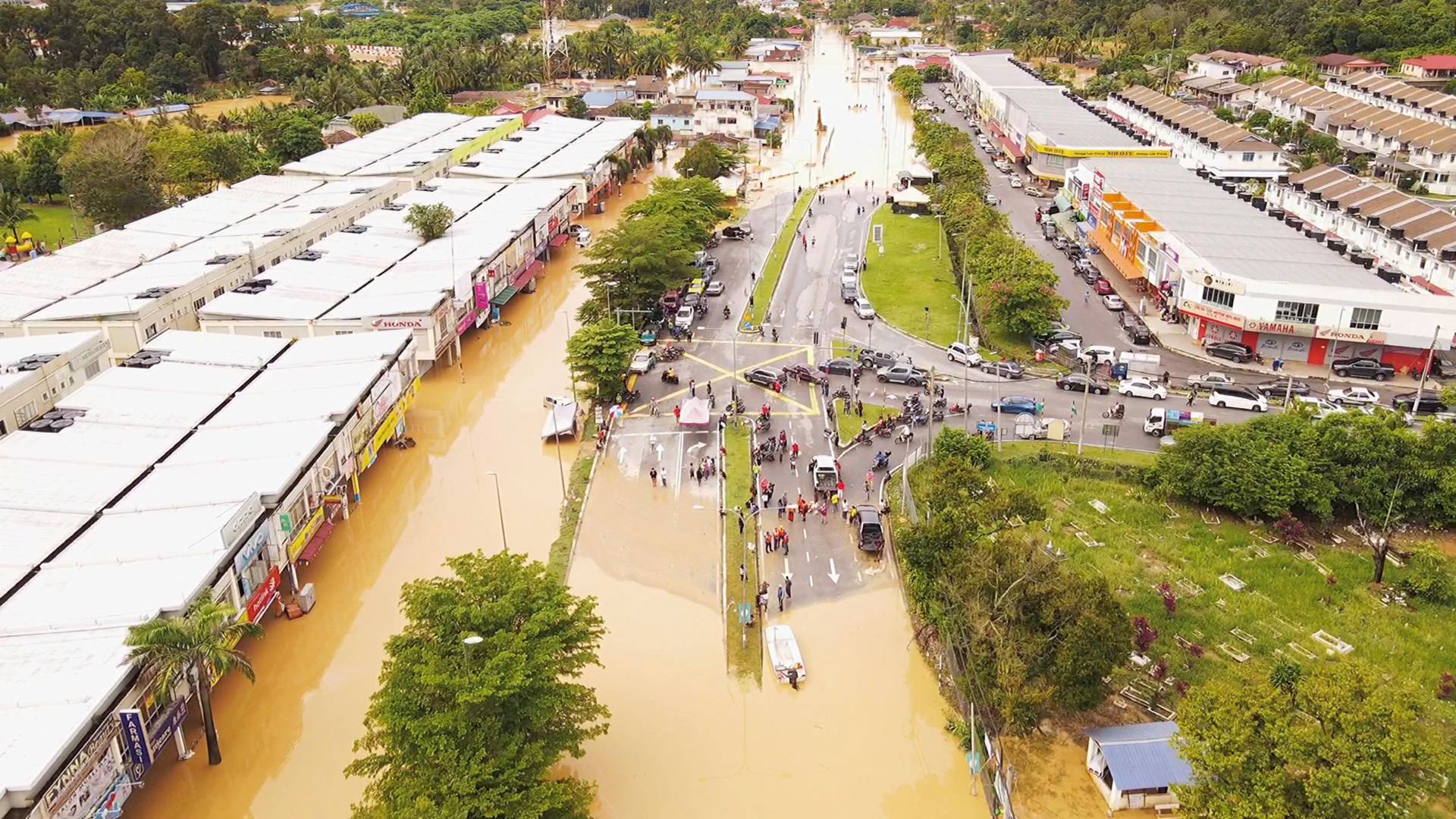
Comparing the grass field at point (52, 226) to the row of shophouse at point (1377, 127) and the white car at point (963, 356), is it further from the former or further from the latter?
the row of shophouse at point (1377, 127)

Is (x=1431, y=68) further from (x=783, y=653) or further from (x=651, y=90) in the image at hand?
(x=783, y=653)

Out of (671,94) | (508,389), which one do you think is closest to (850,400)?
(508,389)

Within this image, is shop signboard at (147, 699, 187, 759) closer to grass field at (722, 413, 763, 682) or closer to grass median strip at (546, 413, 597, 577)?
grass median strip at (546, 413, 597, 577)

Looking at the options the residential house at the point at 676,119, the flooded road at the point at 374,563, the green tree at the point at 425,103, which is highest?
the green tree at the point at 425,103

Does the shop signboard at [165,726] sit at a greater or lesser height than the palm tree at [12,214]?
lesser

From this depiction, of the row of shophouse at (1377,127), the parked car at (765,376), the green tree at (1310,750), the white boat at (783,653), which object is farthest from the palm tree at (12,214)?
the row of shophouse at (1377,127)

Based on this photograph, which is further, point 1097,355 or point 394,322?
point 1097,355

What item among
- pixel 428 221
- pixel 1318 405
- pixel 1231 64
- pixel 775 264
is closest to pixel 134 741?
pixel 1318 405
